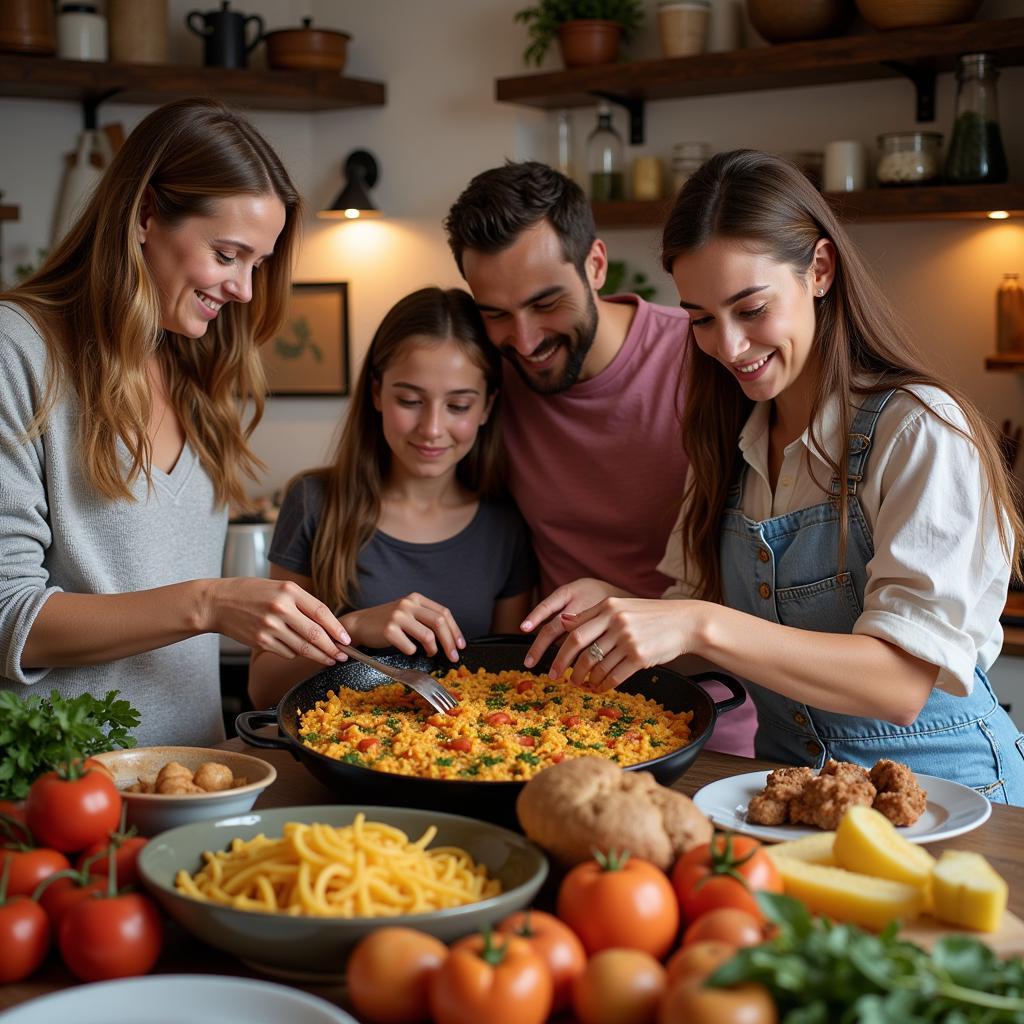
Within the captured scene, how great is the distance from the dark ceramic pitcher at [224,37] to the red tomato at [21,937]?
4402 millimetres

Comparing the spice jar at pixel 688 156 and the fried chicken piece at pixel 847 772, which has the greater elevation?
the spice jar at pixel 688 156

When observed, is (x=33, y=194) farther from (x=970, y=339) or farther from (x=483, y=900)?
(x=483, y=900)

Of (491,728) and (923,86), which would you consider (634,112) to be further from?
(491,728)

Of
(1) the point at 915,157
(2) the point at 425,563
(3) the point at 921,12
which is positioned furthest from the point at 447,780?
(3) the point at 921,12

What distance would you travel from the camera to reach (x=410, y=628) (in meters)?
2.15

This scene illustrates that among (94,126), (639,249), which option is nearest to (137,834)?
(639,249)

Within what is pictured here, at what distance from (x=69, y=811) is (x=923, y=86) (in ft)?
12.3

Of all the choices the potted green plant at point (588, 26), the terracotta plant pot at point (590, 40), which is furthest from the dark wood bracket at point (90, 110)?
the terracotta plant pot at point (590, 40)

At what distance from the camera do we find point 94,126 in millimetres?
5137

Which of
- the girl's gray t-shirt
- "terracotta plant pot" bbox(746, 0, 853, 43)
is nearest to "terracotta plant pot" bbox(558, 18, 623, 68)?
"terracotta plant pot" bbox(746, 0, 853, 43)

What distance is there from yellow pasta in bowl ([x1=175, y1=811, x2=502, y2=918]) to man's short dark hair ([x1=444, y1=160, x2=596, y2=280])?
1524 millimetres

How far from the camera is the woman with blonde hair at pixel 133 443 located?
2.00 m

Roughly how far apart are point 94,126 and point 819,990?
5042mm

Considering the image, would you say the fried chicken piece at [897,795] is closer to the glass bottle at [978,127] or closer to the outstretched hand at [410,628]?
the outstretched hand at [410,628]
